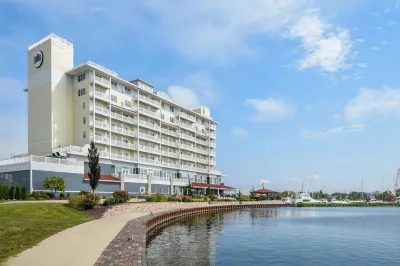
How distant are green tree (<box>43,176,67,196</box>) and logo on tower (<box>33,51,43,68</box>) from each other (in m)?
25.9

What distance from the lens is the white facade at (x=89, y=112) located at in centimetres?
6175

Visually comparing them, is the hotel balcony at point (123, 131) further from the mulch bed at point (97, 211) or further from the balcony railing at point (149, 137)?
the mulch bed at point (97, 211)

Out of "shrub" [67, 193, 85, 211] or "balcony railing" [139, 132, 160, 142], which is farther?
"balcony railing" [139, 132, 160, 142]

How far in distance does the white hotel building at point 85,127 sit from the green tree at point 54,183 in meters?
1.86

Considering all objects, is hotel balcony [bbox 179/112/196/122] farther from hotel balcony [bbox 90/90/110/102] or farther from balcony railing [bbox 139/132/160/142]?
hotel balcony [bbox 90/90/110/102]

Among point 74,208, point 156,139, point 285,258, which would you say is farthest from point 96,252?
point 156,139

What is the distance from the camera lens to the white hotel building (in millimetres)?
51562

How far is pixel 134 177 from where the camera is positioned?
2598 inches

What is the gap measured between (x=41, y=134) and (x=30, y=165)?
1765 centimetres

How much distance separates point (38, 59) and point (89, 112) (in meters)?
13.5

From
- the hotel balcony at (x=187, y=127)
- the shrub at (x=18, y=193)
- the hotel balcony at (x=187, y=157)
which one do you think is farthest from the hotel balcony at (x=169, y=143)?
the shrub at (x=18, y=193)

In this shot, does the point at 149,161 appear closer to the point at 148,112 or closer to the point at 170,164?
the point at 170,164

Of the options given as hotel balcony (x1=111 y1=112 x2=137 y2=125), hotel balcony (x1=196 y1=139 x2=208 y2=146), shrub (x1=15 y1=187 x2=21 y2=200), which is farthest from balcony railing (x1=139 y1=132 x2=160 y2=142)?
shrub (x1=15 y1=187 x2=21 y2=200)

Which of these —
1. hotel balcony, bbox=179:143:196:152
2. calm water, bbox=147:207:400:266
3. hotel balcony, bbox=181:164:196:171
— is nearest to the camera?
calm water, bbox=147:207:400:266
